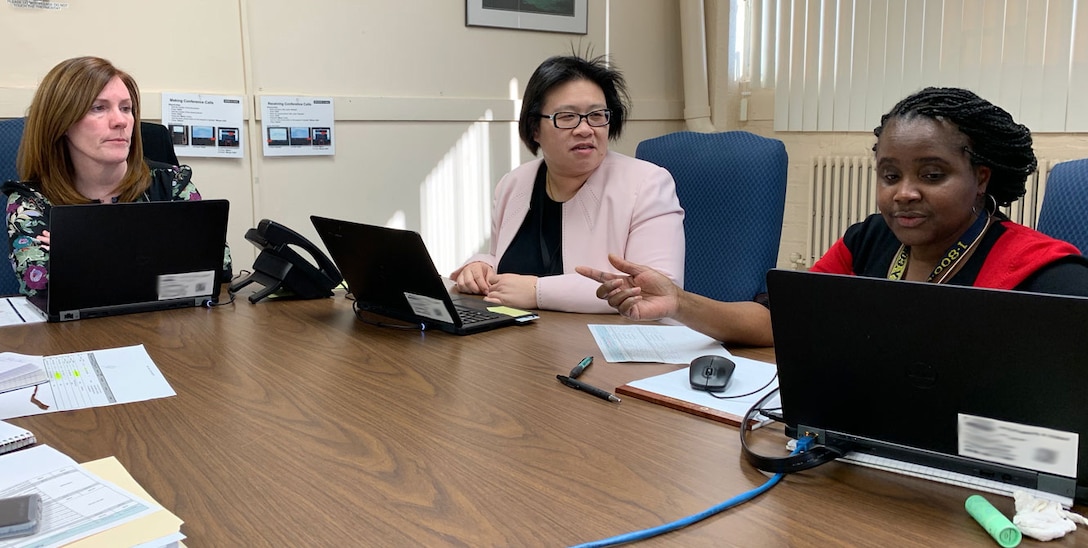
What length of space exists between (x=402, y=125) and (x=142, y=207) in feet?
5.80

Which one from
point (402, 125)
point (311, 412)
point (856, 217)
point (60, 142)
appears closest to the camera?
point (311, 412)

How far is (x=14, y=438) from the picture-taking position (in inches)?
39.1

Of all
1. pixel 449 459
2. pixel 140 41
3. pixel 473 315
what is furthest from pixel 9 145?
pixel 449 459

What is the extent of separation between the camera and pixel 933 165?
1229 mm

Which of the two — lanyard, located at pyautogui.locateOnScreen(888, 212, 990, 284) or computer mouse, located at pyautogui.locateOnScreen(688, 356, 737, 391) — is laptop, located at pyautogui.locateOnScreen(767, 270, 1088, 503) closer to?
computer mouse, located at pyautogui.locateOnScreen(688, 356, 737, 391)

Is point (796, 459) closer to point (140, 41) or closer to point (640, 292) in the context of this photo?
point (640, 292)

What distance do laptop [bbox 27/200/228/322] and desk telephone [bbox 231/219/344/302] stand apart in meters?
0.10

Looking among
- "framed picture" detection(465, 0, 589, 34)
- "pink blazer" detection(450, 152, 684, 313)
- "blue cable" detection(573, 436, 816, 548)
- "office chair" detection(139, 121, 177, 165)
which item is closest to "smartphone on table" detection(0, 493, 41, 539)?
"blue cable" detection(573, 436, 816, 548)

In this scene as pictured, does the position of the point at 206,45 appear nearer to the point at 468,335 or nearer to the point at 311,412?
the point at 468,335

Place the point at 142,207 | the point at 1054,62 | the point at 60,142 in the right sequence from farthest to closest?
the point at 1054,62 < the point at 60,142 < the point at 142,207

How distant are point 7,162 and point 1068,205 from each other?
234cm

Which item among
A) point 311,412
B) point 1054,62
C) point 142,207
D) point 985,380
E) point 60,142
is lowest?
point 311,412

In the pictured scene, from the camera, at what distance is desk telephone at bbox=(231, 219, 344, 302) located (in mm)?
1862

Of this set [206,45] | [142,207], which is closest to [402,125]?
[206,45]
